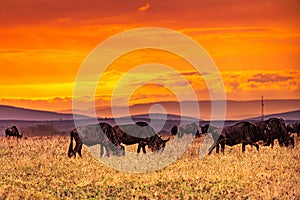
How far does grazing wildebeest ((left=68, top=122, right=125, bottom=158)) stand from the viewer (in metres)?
27.0

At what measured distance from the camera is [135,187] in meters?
18.1

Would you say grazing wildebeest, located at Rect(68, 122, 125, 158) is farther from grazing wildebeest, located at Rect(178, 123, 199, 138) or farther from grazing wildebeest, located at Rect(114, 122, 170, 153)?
grazing wildebeest, located at Rect(178, 123, 199, 138)

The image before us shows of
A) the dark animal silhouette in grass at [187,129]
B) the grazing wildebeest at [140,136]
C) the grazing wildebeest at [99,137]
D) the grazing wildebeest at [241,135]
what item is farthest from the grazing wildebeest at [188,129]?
the grazing wildebeest at [99,137]

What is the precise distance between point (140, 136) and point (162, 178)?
30.4 ft

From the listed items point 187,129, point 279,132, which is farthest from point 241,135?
point 187,129

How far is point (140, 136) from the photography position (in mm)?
28766

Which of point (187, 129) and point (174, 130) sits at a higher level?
point (187, 129)

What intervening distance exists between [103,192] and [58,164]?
19.5 ft

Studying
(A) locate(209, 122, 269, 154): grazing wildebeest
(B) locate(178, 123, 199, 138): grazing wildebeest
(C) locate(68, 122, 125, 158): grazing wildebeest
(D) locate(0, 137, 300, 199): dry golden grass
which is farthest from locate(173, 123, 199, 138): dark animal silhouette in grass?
(D) locate(0, 137, 300, 199): dry golden grass

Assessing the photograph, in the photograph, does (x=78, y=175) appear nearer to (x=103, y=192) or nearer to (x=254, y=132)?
(x=103, y=192)

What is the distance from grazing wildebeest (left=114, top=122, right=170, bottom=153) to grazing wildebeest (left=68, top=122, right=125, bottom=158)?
103 centimetres

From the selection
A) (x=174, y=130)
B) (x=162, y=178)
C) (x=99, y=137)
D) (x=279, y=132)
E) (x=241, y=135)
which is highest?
(x=174, y=130)

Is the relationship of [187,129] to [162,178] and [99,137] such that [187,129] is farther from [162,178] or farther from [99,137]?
[162,178]

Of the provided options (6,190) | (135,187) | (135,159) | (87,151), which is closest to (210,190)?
(135,187)
